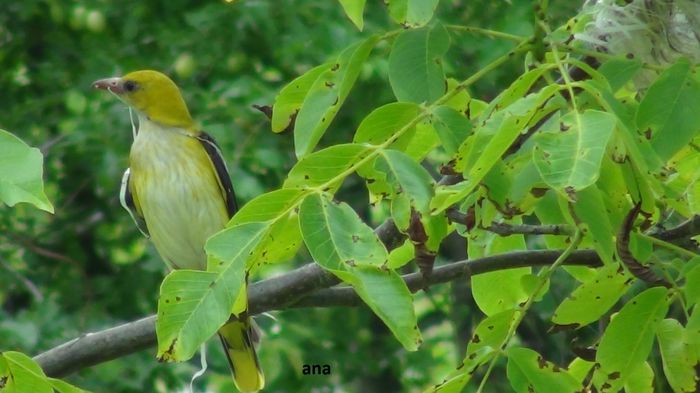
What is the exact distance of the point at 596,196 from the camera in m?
1.56

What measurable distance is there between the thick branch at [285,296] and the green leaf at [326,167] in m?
0.55

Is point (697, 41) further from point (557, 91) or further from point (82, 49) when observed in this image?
point (82, 49)

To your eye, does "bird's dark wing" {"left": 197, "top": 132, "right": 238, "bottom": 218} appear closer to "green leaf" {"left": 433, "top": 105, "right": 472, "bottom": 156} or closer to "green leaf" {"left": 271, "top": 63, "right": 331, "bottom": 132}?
"green leaf" {"left": 271, "top": 63, "right": 331, "bottom": 132}

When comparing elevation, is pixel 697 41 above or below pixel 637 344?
above

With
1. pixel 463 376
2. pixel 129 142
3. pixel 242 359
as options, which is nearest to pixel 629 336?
pixel 463 376

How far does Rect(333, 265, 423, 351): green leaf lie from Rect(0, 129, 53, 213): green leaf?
0.37m

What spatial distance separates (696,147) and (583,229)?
40 cm

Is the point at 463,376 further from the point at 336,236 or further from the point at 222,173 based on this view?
the point at 222,173

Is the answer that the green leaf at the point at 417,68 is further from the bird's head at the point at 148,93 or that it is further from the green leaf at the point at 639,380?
Result: the bird's head at the point at 148,93

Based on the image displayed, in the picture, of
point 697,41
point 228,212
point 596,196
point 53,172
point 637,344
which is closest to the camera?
point 596,196

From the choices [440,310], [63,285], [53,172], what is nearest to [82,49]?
Result: [53,172]

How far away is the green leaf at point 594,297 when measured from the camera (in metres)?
1.90

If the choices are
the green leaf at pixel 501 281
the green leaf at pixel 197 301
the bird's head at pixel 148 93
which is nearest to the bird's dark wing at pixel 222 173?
the bird's head at pixel 148 93

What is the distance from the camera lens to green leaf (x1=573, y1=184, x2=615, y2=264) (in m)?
1.55
